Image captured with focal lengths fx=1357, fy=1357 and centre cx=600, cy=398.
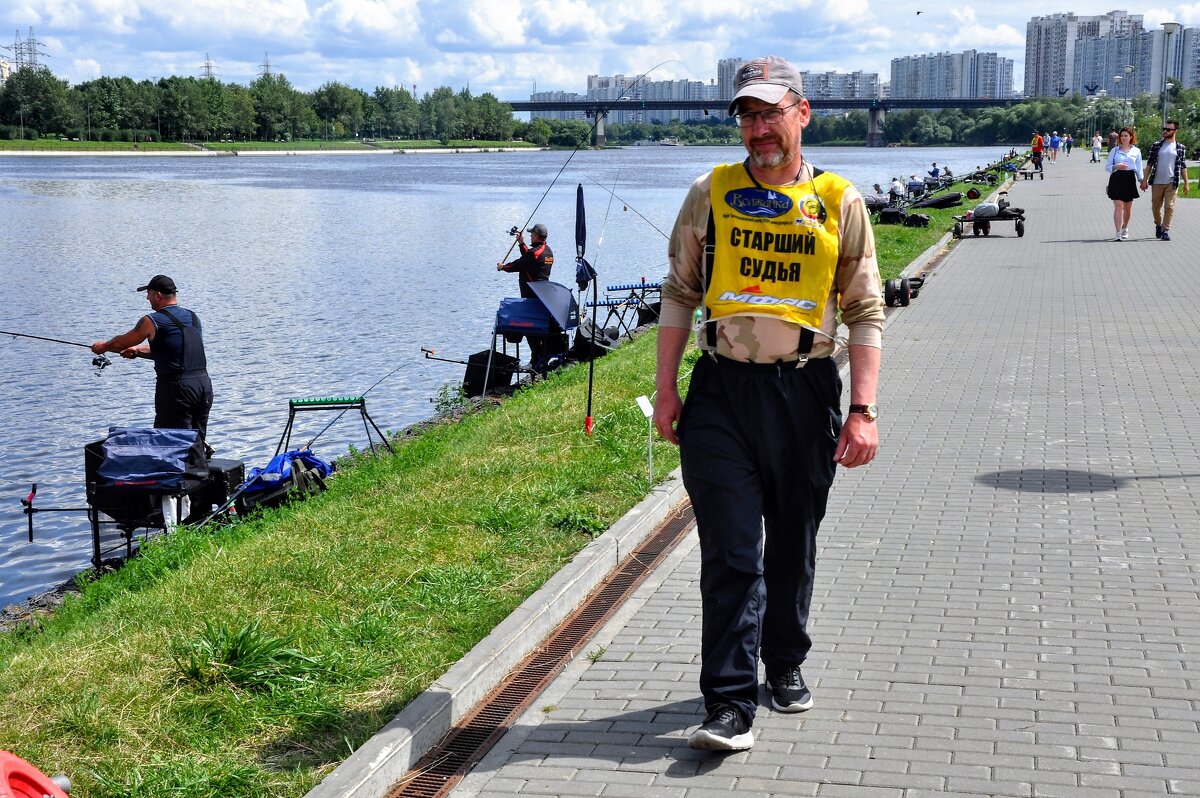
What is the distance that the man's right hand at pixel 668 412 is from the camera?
14.5ft

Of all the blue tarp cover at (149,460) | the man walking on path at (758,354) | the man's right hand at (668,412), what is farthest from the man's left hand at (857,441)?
the blue tarp cover at (149,460)

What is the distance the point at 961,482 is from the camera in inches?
321

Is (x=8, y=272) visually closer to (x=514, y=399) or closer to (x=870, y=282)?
(x=514, y=399)

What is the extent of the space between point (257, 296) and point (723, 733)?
2426 cm

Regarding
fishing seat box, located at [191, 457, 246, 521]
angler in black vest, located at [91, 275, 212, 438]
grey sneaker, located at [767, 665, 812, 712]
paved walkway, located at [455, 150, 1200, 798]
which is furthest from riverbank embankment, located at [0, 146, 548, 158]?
grey sneaker, located at [767, 665, 812, 712]

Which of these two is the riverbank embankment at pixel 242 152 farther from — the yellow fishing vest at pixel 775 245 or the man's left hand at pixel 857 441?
the man's left hand at pixel 857 441

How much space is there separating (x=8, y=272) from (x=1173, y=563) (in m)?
30.0

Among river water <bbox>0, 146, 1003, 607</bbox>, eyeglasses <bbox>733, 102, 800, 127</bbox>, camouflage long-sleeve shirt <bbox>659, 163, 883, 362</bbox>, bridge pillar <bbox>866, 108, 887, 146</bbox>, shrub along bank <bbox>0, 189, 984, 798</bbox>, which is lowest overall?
river water <bbox>0, 146, 1003, 607</bbox>

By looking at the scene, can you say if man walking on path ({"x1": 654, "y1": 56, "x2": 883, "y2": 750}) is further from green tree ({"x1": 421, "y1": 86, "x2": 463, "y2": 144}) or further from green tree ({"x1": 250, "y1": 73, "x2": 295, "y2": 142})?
green tree ({"x1": 250, "y1": 73, "x2": 295, "y2": 142})

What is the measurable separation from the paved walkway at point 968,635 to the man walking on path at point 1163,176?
12511 millimetres

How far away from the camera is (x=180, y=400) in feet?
35.8

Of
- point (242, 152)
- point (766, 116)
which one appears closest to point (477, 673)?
point (766, 116)

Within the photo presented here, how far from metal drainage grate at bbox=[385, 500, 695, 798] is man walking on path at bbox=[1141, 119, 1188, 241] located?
18.4 meters

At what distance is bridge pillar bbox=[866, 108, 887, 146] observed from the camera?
14162 cm
